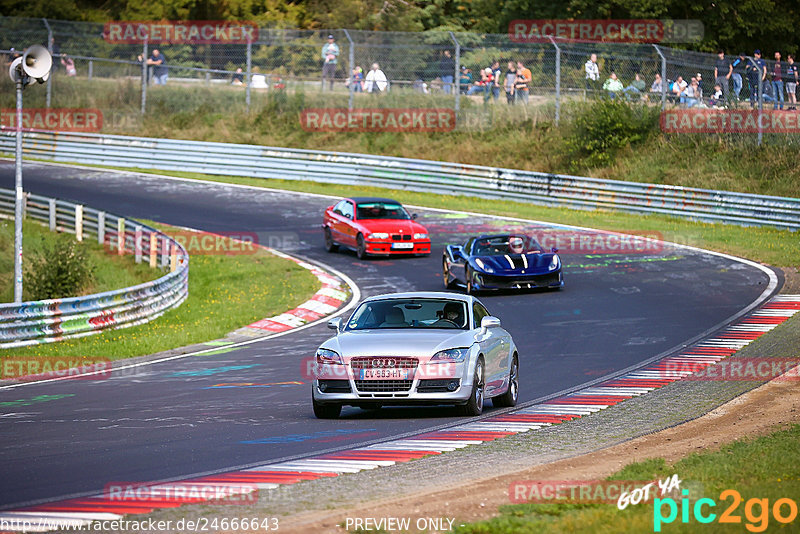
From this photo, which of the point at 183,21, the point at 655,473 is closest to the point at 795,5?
the point at 183,21

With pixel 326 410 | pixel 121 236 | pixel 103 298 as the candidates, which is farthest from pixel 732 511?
pixel 121 236

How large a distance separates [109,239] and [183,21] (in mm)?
29936

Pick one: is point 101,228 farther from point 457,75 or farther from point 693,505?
point 693,505

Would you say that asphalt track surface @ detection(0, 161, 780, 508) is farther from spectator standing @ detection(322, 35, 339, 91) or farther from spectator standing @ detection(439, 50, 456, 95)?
spectator standing @ detection(322, 35, 339, 91)

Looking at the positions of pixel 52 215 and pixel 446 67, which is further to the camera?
pixel 446 67

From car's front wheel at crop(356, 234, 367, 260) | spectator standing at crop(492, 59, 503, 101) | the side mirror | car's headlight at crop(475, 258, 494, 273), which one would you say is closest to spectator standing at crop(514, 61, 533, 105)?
spectator standing at crop(492, 59, 503, 101)

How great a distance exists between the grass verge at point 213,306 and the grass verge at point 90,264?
138cm

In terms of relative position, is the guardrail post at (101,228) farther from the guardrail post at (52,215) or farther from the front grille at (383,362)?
the front grille at (383,362)

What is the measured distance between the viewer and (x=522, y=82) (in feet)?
127

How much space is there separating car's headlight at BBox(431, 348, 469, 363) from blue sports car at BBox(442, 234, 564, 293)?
435 inches

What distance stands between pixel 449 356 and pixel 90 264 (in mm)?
17889

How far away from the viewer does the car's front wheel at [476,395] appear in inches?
470

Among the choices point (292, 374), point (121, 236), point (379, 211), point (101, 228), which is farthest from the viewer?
point (101, 228)

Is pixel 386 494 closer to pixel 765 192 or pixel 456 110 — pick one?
pixel 765 192
